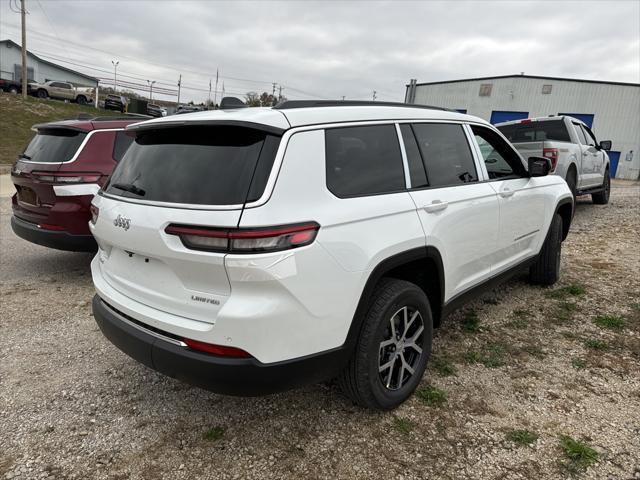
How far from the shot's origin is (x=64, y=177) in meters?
4.62

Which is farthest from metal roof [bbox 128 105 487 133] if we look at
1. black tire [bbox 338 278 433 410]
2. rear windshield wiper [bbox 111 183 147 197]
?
black tire [bbox 338 278 433 410]

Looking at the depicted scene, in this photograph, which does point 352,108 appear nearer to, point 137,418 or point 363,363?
point 363,363

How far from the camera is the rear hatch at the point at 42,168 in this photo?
4.63 meters

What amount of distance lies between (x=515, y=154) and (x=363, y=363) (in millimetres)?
2593

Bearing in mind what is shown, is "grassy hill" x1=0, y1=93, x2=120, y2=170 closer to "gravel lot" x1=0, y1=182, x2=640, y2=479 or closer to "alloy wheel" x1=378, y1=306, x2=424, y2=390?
"gravel lot" x1=0, y1=182, x2=640, y2=479

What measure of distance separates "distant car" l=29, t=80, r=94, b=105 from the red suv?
34.6 meters

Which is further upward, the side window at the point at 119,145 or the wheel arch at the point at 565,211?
the side window at the point at 119,145

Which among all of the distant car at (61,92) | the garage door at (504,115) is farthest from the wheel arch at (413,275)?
the distant car at (61,92)

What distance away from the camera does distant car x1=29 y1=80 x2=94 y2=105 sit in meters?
33.4

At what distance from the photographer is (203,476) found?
2248 millimetres

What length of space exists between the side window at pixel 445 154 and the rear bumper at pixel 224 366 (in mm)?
1409

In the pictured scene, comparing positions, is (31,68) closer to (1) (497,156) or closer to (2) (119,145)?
(2) (119,145)

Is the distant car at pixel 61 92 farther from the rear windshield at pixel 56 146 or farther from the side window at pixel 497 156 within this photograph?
the side window at pixel 497 156

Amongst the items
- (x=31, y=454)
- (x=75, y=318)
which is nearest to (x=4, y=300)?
(x=75, y=318)
